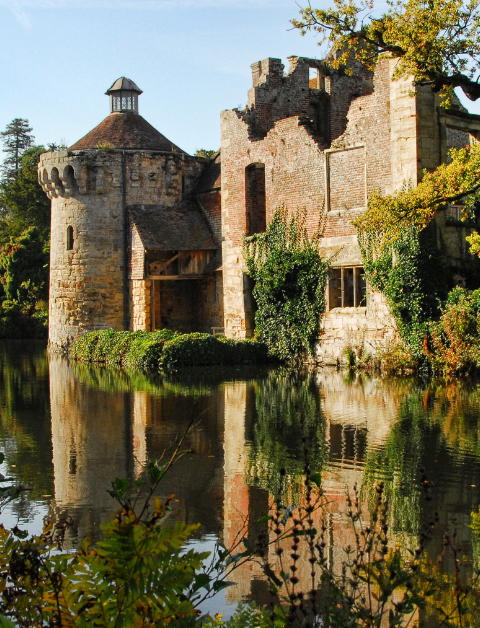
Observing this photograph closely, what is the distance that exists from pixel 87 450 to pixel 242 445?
1.98 m

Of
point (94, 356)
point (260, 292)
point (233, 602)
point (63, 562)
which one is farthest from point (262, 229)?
point (63, 562)

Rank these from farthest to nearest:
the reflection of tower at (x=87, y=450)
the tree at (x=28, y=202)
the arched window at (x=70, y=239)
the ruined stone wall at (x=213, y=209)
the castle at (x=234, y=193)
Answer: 1. the tree at (x=28, y=202)
2. the arched window at (x=70, y=239)
3. the ruined stone wall at (x=213, y=209)
4. the castle at (x=234, y=193)
5. the reflection of tower at (x=87, y=450)

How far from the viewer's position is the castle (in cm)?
1962

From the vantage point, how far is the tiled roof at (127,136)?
29047 mm

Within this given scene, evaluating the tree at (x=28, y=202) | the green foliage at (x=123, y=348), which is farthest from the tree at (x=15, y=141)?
the green foliage at (x=123, y=348)

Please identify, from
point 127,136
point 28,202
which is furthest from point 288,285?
point 28,202

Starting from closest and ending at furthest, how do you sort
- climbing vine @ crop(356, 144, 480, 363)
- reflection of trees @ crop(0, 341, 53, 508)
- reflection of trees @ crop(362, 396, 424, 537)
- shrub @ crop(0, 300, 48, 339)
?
reflection of trees @ crop(362, 396, 424, 537), reflection of trees @ crop(0, 341, 53, 508), climbing vine @ crop(356, 144, 480, 363), shrub @ crop(0, 300, 48, 339)

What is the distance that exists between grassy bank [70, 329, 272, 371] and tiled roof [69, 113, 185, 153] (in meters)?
8.34

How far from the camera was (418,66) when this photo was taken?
13.7 meters

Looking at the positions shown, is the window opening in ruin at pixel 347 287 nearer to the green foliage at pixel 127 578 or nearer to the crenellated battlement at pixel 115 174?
the crenellated battlement at pixel 115 174

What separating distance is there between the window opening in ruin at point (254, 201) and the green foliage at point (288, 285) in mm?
1154

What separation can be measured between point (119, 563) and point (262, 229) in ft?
73.0

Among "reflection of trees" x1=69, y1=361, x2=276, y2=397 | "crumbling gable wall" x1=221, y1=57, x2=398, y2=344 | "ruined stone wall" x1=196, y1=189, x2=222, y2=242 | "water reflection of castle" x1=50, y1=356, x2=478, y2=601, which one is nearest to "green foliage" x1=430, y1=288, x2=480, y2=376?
"water reflection of castle" x1=50, y1=356, x2=478, y2=601

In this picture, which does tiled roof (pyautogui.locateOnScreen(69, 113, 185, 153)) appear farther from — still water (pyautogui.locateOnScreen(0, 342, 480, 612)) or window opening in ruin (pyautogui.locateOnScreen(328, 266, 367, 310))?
still water (pyautogui.locateOnScreen(0, 342, 480, 612))
